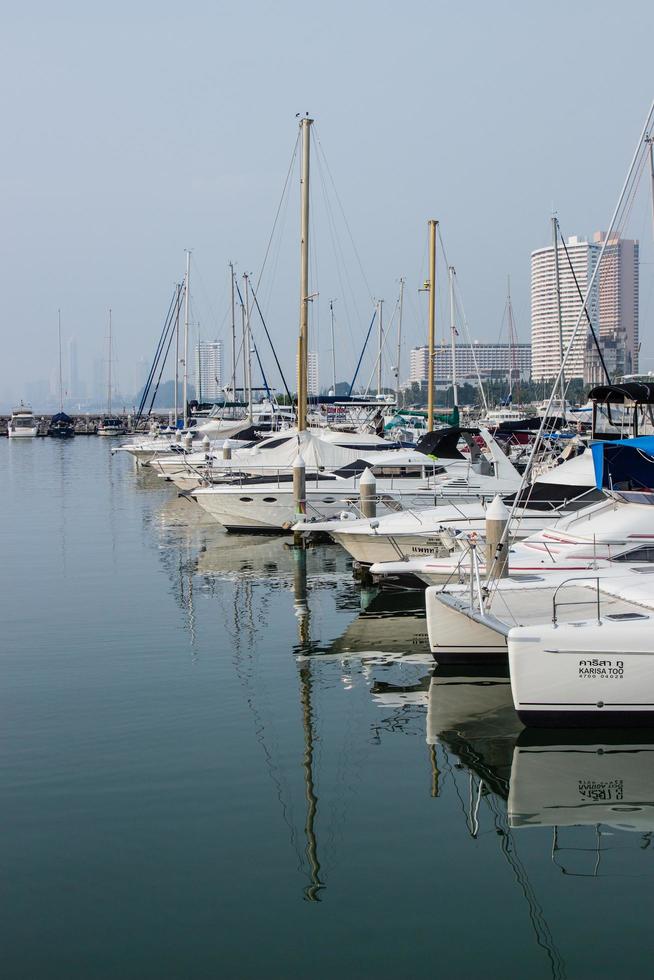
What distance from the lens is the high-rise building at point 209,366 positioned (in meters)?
84.7

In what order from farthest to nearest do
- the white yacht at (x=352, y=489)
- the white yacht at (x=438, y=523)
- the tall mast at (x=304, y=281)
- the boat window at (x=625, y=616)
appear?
1. the tall mast at (x=304, y=281)
2. the white yacht at (x=352, y=489)
3. the white yacht at (x=438, y=523)
4. the boat window at (x=625, y=616)

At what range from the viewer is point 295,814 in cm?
915

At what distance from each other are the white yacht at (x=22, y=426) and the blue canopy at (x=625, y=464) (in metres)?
88.8

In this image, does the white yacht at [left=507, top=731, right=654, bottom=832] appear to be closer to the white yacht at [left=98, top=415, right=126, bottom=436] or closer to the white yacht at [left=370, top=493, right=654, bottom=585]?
the white yacht at [left=370, top=493, right=654, bottom=585]

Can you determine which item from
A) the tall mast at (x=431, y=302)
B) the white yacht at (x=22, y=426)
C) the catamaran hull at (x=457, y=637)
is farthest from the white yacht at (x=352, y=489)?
the white yacht at (x=22, y=426)

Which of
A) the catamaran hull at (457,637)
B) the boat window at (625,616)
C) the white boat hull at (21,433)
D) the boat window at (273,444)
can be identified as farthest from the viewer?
the white boat hull at (21,433)

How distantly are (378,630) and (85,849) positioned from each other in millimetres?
8765

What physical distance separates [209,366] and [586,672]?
5595 inches

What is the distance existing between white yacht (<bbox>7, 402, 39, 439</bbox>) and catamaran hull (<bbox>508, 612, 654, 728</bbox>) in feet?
307

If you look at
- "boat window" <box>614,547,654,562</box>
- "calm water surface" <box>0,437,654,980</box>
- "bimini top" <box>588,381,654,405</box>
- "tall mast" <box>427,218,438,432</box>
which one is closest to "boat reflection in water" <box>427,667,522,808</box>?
"calm water surface" <box>0,437,654,980</box>

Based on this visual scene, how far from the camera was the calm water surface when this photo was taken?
6.93 meters

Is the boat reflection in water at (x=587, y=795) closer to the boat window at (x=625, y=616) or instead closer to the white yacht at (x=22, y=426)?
the boat window at (x=625, y=616)

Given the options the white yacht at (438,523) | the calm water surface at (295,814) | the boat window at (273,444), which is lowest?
the calm water surface at (295,814)

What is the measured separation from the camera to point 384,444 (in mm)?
34688
